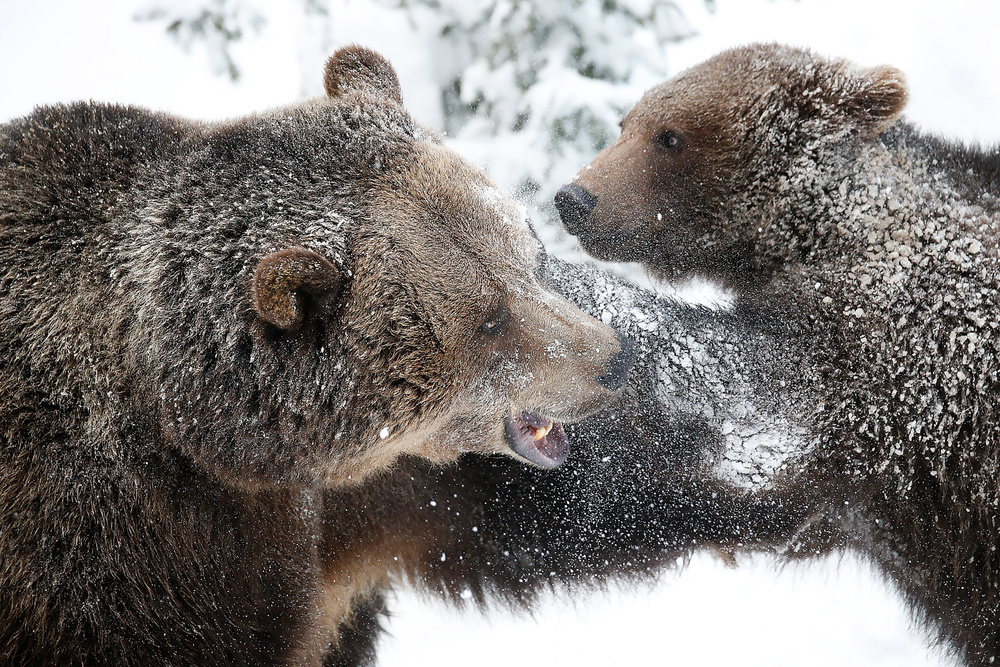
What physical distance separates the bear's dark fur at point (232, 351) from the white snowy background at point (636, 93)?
2.23 m

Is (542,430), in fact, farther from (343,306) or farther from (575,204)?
(575,204)

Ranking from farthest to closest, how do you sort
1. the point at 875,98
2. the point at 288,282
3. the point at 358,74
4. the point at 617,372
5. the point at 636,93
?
the point at 636,93 < the point at 875,98 < the point at 358,74 < the point at 617,372 < the point at 288,282

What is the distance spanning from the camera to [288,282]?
8.60ft

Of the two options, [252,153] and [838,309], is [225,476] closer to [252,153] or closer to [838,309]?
[252,153]

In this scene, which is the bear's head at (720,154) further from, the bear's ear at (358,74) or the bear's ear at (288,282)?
the bear's ear at (288,282)

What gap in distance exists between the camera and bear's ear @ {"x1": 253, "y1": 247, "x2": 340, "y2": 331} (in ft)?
8.48

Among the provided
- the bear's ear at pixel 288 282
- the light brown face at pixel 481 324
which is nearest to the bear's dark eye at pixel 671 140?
the light brown face at pixel 481 324

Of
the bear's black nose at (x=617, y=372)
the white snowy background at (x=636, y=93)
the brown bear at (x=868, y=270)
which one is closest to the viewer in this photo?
the bear's black nose at (x=617, y=372)

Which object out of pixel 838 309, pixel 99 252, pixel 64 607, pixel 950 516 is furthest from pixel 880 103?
pixel 64 607

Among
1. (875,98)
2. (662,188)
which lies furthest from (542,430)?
(875,98)

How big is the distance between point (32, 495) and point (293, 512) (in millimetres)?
973

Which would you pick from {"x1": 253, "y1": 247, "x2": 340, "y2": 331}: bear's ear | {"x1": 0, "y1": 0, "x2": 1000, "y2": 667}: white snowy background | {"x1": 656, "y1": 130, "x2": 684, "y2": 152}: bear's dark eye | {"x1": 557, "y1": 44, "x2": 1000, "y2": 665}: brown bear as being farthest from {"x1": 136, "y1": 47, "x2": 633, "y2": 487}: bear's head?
{"x1": 0, "y1": 0, "x2": 1000, "y2": 667}: white snowy background

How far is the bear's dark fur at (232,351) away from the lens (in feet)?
9.41

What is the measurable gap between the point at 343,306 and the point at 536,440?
3.71 ft
